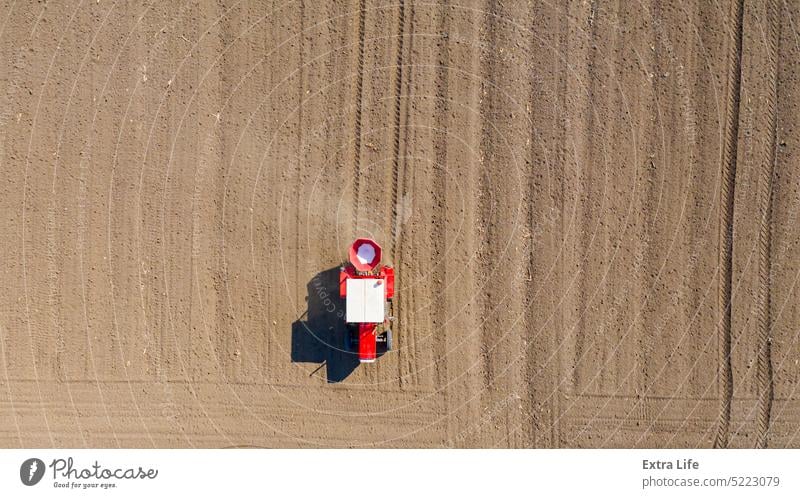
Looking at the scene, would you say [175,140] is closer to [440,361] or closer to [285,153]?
[285,153]

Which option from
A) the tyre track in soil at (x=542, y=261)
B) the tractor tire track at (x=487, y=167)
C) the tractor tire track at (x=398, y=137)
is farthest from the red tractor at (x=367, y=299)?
the tyre track in soil at (x=542, y=261)

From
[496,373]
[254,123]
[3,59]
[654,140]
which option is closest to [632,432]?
[496,373]

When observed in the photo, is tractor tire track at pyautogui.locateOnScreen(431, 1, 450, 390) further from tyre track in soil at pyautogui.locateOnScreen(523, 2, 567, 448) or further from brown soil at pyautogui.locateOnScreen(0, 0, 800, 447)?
tyre track in soil at pyautogui.locateOnScreen(523, 2, 567, 448)

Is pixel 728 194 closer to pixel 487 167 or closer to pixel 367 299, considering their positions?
pixel 487 167

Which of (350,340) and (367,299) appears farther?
(350,340)

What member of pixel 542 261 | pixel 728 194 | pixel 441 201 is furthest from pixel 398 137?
pixel 728 194

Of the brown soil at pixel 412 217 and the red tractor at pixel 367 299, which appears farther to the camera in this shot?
the brown soil at pixel 412 217

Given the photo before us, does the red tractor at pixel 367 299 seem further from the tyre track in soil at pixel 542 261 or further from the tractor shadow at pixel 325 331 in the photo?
the tyre track in soil at pixel 542 261

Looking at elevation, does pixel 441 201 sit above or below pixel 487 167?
below
